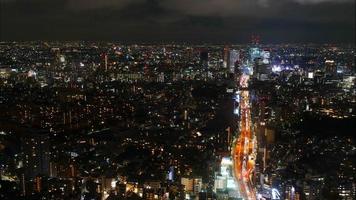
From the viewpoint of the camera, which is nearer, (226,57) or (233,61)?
(226,57)

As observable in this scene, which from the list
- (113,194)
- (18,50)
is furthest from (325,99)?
(18,50)

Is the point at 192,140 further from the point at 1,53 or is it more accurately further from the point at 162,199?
the point at 1,53

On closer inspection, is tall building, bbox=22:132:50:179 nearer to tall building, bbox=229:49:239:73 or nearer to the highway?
the highway

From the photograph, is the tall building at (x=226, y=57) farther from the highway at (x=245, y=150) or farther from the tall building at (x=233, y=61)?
the highway at (x=245, y=150)

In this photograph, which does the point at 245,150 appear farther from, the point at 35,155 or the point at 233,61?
the point at 35,155

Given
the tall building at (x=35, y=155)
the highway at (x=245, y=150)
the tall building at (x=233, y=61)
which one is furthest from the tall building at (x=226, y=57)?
the tall building at (x=35, y=155)

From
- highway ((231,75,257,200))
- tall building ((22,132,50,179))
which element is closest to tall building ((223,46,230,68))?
highway ((231,75,257,200))

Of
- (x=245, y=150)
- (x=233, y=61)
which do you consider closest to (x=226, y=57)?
(x=233, y=61)

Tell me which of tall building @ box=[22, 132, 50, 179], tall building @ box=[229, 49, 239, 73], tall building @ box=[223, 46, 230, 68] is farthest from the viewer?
tall building @ box=[229, 49, 239, 73]
